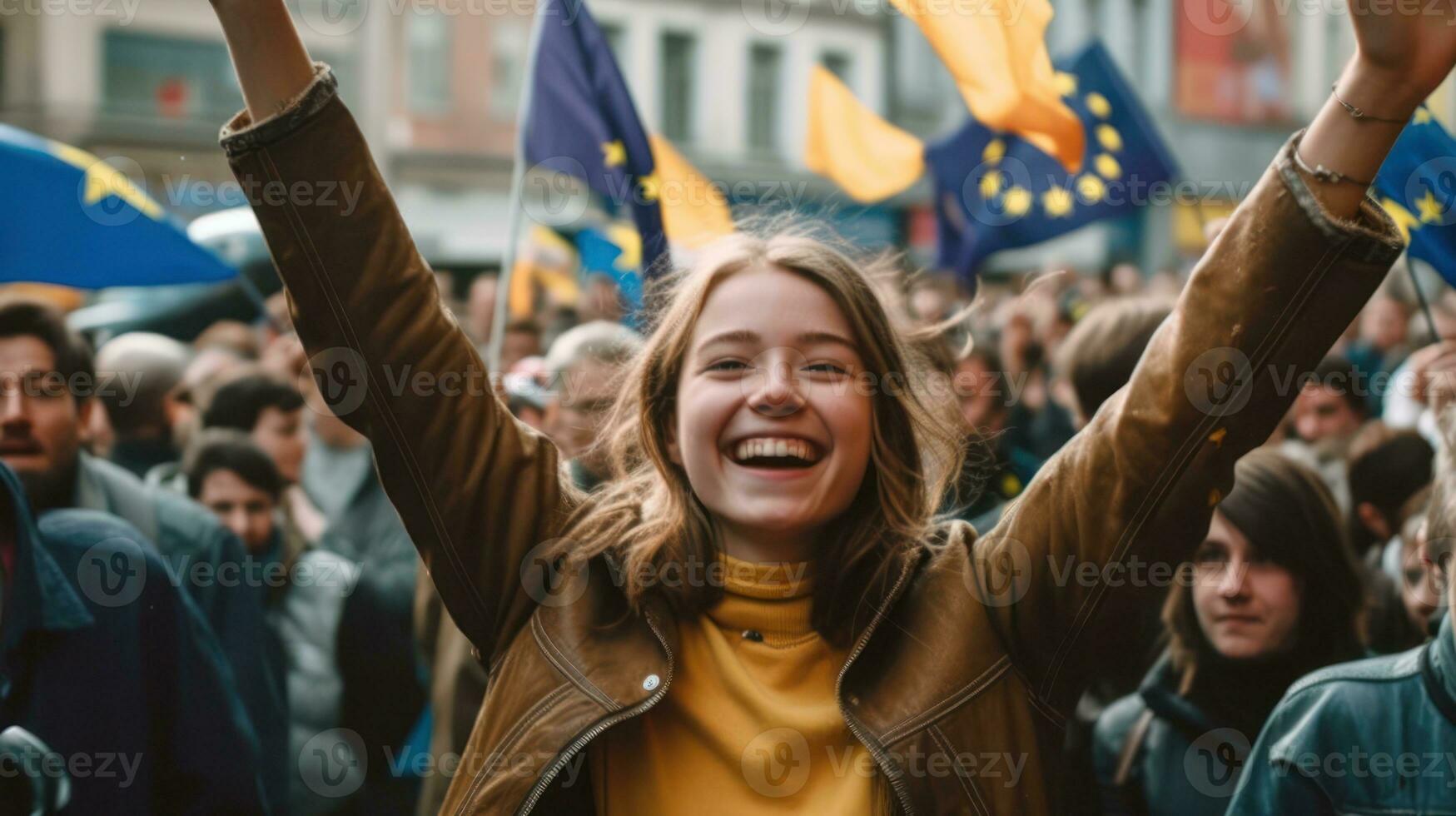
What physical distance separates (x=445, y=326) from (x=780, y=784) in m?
0.73

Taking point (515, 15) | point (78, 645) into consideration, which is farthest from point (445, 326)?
point (515, 15)

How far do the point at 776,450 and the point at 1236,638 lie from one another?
1.64 m

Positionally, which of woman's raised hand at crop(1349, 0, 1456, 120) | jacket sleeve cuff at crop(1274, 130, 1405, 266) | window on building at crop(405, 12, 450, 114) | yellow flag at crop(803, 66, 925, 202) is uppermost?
woman's raised hand at crop(1349, 0, 1456, 120)

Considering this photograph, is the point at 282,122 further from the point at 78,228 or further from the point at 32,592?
the point at 78,228

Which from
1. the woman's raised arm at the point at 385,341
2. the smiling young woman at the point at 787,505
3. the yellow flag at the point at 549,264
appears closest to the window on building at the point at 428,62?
the yellow flag at the point at 549,264

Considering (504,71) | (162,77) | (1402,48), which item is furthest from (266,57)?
(504,71)

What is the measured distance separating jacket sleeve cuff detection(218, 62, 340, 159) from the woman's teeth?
2.31 ft

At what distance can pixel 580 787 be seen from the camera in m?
2.11

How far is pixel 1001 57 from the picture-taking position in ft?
15.0

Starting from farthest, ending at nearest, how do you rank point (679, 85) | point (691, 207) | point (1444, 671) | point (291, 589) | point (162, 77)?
point (679, 85) → point (162, 77) → point (691, 207) → point (291, 589) → point (1444, 671)

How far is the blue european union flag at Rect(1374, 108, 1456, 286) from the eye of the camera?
381cm

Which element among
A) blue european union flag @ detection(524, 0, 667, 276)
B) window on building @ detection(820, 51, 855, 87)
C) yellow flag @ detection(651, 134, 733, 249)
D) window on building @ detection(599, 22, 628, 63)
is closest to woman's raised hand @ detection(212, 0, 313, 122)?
blue european union flag @ detection(524, 0, 667, 276)

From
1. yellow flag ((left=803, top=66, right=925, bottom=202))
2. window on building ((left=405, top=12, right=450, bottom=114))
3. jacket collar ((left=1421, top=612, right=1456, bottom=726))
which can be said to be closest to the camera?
jacket collar ((left=1421, top=612, right=1456, bottom=726))

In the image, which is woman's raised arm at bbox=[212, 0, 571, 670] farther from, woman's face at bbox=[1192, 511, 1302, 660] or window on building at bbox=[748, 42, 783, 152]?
window on building at bbox=[748, 42, 783, 152]
